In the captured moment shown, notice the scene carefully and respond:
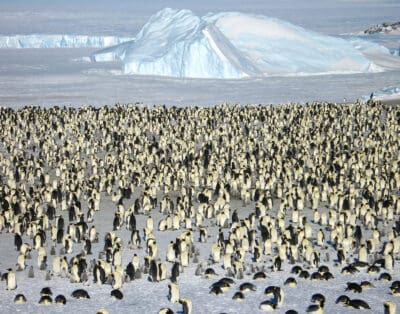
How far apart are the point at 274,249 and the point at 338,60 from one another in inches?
2093

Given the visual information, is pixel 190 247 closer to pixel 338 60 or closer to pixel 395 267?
pixel 395 267

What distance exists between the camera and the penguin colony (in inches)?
514

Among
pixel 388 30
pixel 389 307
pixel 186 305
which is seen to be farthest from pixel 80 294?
pixel 388 30

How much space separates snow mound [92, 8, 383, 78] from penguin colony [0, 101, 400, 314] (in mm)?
27170

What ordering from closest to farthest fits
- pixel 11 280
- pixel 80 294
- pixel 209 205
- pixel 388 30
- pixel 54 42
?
1. pixel 80 294
2. pixel 11 280
3. pixel 209 205
4. pixel 388 30
5. pixel 54 42

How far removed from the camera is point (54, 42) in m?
144

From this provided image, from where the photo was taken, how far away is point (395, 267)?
13695mm

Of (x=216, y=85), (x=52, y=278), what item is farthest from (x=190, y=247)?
(x=216, y=85)

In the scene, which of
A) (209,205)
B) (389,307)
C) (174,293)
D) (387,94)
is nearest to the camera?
(389,307)

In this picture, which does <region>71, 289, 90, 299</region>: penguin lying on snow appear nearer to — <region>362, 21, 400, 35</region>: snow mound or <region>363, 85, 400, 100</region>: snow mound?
<region>363, 85, 400, 100</region>: snow mound

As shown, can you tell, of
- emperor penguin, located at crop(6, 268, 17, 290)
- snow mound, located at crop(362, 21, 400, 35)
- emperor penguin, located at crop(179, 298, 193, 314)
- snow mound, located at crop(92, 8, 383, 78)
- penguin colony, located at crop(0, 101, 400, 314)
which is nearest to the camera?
emperor penguin, located at crop(179, 298, 193, 314)

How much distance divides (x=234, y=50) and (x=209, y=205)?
46.1 m

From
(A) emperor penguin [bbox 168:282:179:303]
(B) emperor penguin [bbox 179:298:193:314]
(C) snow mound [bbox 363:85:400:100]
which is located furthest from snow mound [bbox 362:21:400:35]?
Result: (B) emperor penguin [bbox 179:298:193:314]

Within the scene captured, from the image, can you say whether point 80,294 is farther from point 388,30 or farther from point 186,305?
point 388,30
